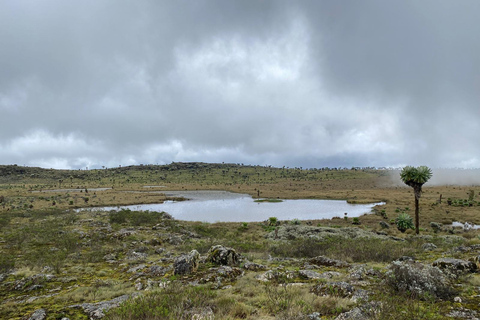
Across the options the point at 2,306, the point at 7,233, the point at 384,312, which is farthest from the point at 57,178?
the point at 384,312

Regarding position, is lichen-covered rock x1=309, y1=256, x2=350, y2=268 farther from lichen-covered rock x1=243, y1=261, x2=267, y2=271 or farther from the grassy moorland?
lichen-covered rock x1=243, y1=261, x2=267, y2=271

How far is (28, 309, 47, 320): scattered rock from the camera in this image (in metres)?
7.46

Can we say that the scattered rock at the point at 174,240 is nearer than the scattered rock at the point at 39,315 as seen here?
No

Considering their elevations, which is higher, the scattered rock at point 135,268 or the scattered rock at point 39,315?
the scattered rock at point 39,315

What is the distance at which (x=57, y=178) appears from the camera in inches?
5782

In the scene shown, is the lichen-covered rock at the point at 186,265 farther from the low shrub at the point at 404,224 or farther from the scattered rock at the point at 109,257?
the low shrub at the point at 404,224

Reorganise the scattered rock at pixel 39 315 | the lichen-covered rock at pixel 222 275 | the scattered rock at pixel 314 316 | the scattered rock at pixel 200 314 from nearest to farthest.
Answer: the scattered rock at pixel 314 316, the scattered rock at pixel 200 314, the scattered rock at pixel 39 315, the lichen-covered rock at pixel 222 275

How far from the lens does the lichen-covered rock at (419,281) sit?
299 inches

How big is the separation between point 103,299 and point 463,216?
2394 inches

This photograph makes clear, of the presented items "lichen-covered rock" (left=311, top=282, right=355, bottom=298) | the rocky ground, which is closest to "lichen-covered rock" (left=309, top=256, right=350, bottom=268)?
the rocky ground

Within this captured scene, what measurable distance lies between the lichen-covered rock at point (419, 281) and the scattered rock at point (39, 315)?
11628mm

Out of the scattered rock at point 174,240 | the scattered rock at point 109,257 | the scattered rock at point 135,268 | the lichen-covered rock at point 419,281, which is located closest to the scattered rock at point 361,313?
the lichen-covered rock at point 419,281

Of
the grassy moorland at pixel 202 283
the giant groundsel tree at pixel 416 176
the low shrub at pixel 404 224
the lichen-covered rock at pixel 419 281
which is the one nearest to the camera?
the grassy moorland at pixel 202 283

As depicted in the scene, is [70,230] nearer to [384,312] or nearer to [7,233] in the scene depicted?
[7,233]
